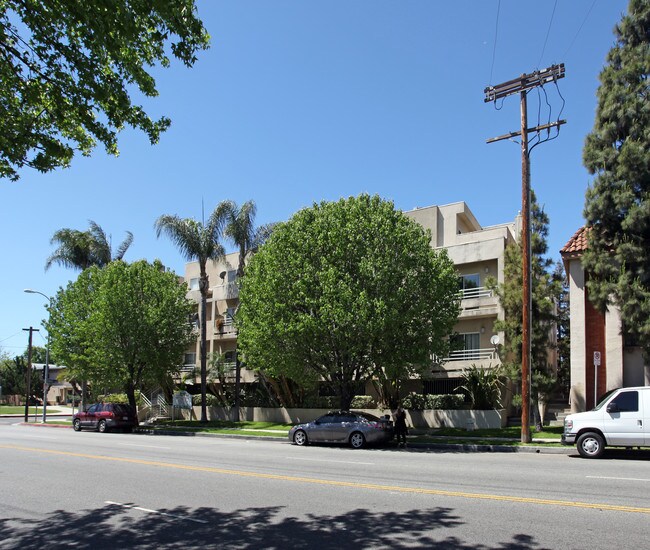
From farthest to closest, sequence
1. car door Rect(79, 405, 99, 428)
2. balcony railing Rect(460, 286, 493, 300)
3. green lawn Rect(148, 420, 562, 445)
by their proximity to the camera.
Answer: car door Rect(79, 405, 99, 428)
balcony railing Rect(460, 286, 493, 300)
green lawn Rect(148, 420, 562, 445)

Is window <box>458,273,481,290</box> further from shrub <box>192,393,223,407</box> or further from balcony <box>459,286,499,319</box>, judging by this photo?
shrub <box>192,393,223,407</box>

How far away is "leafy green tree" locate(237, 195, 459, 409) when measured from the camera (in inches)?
918

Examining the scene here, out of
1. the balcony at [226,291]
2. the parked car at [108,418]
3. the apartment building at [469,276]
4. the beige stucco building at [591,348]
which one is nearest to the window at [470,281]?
the apartment building at [469,276]

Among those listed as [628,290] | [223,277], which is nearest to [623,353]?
[628,290]

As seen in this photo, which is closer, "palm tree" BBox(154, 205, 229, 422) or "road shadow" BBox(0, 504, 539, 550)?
"road shadow" BBox(0, 504, 539, 550)

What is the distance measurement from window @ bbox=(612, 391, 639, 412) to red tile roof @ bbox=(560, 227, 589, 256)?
9.93 meters

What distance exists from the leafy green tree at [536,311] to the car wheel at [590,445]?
7290 mm

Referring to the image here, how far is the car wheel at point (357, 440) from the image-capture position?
70.1 feet

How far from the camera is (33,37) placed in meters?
8.40

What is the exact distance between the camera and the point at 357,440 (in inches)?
845

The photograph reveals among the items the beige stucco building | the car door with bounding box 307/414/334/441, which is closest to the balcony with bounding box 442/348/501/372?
the beige stucco building

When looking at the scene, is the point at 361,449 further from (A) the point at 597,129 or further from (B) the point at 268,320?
(A) the point at 597,129

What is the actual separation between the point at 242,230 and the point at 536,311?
1711cm

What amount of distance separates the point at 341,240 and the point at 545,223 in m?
8.21
